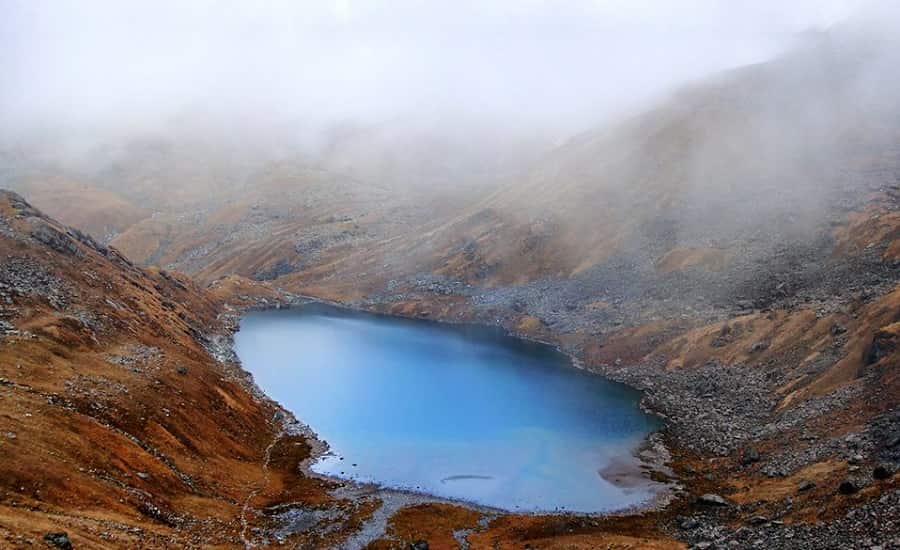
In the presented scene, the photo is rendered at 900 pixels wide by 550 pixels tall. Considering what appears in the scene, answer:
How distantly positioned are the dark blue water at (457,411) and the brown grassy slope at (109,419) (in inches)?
392

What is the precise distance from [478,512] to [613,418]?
3428 cm

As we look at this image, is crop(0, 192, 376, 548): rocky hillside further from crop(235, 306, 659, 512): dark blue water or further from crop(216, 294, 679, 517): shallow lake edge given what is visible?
crop(235, 306, 659, 512): dark blue water

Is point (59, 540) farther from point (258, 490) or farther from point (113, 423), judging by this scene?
point (258, 490)

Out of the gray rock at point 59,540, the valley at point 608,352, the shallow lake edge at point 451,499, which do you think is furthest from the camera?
the shallow lake edge at point 451,499

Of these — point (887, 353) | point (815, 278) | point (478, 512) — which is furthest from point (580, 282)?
point (478, 512)

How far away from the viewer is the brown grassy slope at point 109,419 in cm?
3772

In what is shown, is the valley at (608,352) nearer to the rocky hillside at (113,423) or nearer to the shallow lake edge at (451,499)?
the rocky hillside at (113,423)

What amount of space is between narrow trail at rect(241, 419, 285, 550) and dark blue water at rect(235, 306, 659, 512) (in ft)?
17.6

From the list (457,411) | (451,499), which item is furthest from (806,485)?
(457,411)

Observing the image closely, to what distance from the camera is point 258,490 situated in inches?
2272

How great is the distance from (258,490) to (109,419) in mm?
13756

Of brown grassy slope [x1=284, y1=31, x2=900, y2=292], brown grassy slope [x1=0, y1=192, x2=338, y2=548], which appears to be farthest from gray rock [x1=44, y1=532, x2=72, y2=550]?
brown grassy slope [x1=284, y1=31, x2=900, y2=292]

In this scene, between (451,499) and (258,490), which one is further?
(451,499)

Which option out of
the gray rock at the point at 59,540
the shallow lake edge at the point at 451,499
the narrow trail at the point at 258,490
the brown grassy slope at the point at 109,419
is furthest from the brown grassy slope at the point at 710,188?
the gray rock at the point at 59,540
